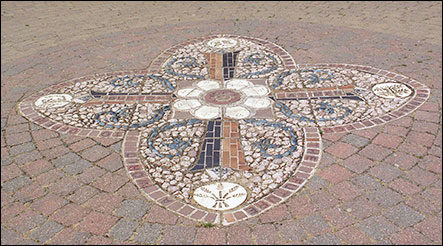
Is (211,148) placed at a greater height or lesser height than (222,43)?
lesser

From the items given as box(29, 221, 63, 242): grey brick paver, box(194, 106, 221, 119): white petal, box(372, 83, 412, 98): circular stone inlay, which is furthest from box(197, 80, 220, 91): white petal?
box(29, 221, 63, 242): grey brick paver

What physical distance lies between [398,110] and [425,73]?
1463 millimetres

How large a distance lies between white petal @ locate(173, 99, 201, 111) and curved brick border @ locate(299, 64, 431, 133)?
1.89m

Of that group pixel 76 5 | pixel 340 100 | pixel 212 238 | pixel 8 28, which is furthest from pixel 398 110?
pixel 76 5

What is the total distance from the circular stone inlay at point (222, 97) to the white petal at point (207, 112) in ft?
0.64

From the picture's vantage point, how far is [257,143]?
4770 mm

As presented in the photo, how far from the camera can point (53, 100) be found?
607 centimetres

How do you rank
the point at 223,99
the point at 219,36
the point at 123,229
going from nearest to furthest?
the point at 123,229
the point at 223,99
the point at 219,36

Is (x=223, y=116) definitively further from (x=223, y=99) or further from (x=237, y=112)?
(x=223, y=99)

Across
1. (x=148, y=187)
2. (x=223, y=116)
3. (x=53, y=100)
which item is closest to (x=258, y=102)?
(x=223, y=116)

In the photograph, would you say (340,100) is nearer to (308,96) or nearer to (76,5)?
(308,96)

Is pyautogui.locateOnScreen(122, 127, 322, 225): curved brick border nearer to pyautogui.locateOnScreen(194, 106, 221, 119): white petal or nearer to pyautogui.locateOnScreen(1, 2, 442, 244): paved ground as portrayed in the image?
pyautogui.locateOnScreen(1, 2, 442, 244): paved ground

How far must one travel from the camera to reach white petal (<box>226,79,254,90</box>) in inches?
248

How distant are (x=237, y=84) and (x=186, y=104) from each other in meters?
1.04
